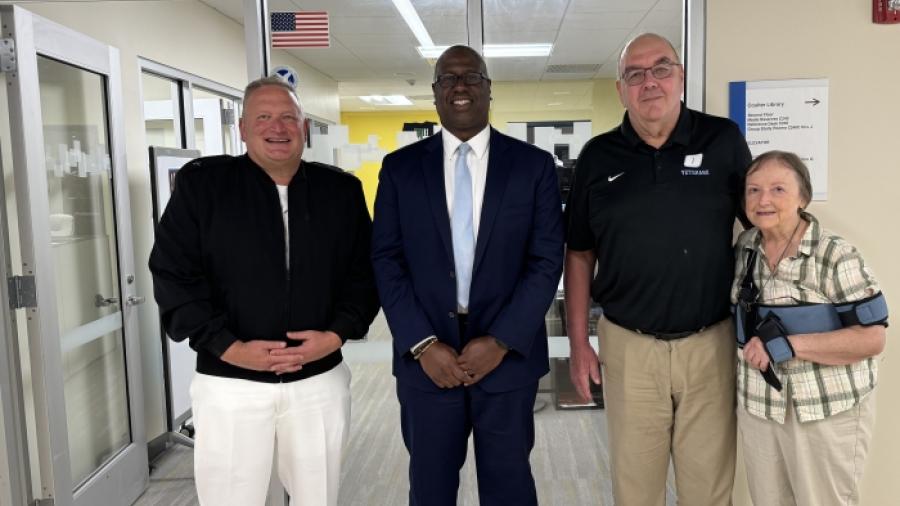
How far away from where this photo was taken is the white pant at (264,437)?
184 cm

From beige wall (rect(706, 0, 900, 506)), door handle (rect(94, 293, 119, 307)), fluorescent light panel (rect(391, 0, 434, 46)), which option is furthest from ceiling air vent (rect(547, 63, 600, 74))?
door handle (rect(94, 293, 119, 307))

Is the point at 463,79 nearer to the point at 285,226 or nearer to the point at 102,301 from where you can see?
the point at 285,226

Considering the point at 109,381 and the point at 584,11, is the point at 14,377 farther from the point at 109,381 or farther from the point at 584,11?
the point at 584,11

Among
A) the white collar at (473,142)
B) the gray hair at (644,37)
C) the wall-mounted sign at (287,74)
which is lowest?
the white collar at (473,142)

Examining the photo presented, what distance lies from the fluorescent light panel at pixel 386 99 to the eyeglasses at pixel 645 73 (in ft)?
3.82

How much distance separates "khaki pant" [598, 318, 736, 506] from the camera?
75.3 inches

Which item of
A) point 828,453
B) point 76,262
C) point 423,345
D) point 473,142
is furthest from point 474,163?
point 76,262

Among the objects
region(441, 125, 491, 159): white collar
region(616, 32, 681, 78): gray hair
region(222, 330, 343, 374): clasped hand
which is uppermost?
region(616, 32, 681, 78): gray hair

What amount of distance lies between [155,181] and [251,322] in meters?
2.07

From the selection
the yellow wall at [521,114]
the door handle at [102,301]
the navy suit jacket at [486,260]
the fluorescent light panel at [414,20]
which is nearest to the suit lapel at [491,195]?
the navy suit jacket at [486,260]

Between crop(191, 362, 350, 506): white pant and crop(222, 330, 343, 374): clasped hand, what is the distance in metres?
0.07

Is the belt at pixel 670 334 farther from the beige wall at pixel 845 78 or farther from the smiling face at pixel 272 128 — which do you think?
the smiling face at pixel 272 128

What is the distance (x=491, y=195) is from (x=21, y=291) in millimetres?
1990

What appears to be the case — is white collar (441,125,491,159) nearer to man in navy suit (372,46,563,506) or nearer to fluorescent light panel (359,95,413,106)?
man in navy suit (372,46,563,506)
